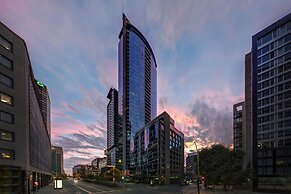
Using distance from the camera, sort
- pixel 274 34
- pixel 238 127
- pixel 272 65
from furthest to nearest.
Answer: pixel 238 127 → pixel 272 65 → pixel 274 34

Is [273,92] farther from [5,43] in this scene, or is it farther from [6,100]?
[5,43]

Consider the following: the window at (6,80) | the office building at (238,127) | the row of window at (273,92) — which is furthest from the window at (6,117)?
the office building at (238,127)

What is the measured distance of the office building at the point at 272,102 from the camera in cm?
11106

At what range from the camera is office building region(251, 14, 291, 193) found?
111062 millimetres

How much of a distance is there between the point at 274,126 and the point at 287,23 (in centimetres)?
3442

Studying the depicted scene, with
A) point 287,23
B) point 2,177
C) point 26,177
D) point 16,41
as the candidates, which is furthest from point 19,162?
point 287,23

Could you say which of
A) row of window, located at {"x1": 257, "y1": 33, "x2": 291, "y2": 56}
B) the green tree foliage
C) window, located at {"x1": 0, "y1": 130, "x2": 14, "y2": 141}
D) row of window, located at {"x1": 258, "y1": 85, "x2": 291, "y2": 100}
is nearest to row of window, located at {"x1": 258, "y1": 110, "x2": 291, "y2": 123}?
row of window, located at {"x1": 258, "y1": 85, "x2": 291, "y2": 100}

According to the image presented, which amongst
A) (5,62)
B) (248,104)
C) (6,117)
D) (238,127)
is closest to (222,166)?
(6,117)

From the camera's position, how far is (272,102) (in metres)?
116

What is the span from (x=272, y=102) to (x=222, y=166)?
39899 mm

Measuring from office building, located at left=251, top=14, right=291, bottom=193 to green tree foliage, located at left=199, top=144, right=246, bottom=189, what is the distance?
67.3ft

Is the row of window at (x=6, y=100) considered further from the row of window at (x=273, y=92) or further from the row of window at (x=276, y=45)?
the row of window at (x=273, y=92)

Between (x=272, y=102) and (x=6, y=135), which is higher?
(x=272, y=102)

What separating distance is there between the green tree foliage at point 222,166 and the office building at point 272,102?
20.5 metres
